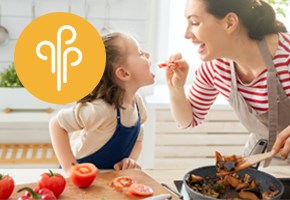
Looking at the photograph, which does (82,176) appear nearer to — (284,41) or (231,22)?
(231,22)

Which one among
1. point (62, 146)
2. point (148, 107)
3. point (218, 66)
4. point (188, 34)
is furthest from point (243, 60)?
point (148, 107)

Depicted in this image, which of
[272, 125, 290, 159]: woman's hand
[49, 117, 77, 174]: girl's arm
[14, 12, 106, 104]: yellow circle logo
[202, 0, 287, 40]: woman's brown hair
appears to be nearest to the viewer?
[272, 125, 290, 159]: woman's hand

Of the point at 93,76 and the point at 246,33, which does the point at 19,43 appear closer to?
the point at 93,76

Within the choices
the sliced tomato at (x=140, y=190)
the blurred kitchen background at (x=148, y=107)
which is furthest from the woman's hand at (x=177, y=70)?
the blurred kitchen background at (x=148, y=107)

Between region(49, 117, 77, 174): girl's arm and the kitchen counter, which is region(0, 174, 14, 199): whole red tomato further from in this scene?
region(49, 117, 77, 174): girl's arm

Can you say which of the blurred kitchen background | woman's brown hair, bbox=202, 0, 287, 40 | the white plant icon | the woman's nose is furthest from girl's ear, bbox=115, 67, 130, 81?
the blurred kitchen background

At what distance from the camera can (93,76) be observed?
1.82 metres

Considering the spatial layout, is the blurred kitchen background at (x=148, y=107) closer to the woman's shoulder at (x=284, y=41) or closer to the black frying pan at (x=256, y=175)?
the woman's shoulder at (x=284, y=41)

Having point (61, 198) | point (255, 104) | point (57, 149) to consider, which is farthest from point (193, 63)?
point (61, 198)

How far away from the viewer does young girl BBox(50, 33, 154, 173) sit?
4.54 feet

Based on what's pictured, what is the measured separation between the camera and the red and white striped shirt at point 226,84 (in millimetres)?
1508

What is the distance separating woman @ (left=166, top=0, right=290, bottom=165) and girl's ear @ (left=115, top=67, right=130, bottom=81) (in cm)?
13

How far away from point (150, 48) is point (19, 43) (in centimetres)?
72

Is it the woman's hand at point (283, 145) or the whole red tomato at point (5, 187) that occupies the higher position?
the woman's hand at point (283, 145)
